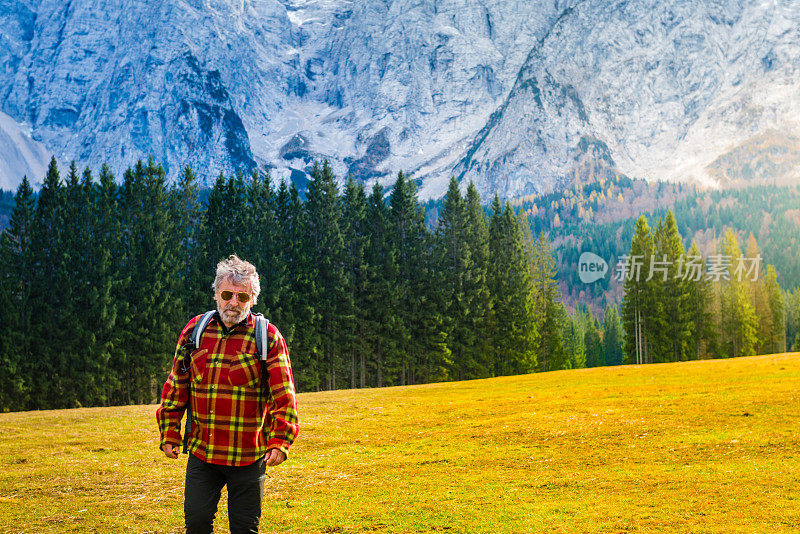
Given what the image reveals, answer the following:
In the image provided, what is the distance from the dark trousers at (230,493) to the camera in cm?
736

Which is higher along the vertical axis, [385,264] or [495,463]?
[385,264]

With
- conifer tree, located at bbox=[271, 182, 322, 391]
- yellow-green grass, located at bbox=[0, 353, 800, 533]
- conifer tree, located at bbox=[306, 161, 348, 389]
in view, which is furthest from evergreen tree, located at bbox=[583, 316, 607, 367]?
yellow-green grass, located at bbox=[0, 353, 800, 533]

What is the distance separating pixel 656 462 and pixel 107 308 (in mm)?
49436

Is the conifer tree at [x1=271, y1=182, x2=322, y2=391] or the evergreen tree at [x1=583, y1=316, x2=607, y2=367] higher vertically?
the conifer tree at [x1=271, y1=182, x2=322, y2=391]

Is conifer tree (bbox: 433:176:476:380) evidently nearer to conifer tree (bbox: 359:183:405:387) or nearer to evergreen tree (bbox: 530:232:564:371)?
conifer tree (bbox: 359:183:405:387)

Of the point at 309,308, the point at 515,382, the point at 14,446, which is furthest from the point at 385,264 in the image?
the point at 14,446

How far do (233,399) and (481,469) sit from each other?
13662mm

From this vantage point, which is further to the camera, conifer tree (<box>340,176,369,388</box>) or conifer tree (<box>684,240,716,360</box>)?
conifer tree (<box>684,240,716,360</box>)

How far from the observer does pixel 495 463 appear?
20.4m

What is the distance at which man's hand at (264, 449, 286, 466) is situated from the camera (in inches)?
284

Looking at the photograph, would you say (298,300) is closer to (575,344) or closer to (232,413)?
(232,413)

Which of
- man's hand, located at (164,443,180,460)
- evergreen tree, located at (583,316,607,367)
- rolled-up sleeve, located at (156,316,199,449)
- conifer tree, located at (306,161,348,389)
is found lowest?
evergreen tree, located at (583,316,607,367)

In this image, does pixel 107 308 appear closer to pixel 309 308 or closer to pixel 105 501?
pixel 309 308

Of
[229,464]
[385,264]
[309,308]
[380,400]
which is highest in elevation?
[385,264]
